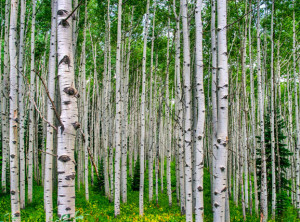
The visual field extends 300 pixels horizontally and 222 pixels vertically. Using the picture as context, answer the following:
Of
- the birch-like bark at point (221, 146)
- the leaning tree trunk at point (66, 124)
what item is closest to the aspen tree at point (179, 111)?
the birch-like bark at point (221, 146)

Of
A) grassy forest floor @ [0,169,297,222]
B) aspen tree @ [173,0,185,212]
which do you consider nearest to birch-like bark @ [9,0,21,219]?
grassy forest floor @ [0,169,297,222]

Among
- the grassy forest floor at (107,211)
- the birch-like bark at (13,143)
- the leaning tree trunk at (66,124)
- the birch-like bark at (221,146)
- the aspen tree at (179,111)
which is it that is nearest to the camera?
the leaning tree trunk at (66,124)

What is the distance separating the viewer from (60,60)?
2072 millimetres

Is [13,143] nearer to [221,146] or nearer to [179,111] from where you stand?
[221,146]

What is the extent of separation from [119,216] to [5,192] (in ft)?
19.1

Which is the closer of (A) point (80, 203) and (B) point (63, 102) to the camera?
(B) point (63, 102)

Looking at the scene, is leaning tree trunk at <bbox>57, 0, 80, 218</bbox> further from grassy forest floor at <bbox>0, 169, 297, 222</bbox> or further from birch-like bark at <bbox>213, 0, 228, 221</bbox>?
grassy forest floor at <bbox>0, 169, 297, 222</bbox>

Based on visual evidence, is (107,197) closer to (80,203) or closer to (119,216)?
(80,203)

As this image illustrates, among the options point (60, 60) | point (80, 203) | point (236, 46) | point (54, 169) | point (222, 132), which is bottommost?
point (80, 203)

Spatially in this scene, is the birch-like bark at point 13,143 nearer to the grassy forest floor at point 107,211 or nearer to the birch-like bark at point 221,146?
the grassy forest floor at point 107,211

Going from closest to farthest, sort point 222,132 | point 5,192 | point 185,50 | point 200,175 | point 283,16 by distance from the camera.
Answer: point 222,132
point 200,175
point 185,50
point 5,192
point 283,16

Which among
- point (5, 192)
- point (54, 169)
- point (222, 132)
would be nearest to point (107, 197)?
point (54, 169)

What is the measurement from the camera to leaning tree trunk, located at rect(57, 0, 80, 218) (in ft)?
6.41

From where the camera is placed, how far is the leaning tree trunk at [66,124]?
1953 millimetres
